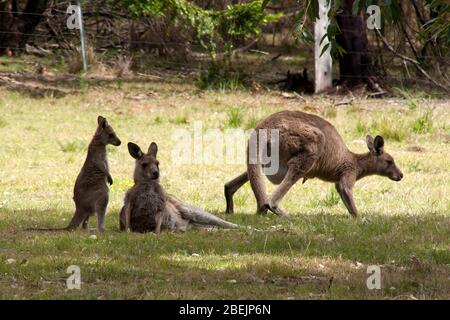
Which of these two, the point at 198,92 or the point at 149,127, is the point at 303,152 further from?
the point at 198,92

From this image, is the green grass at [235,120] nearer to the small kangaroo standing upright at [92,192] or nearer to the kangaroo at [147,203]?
the small kangaroo standing upright at [92,192]

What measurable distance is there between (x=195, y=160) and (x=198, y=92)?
6.03 metres

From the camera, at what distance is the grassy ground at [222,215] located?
6102 mm

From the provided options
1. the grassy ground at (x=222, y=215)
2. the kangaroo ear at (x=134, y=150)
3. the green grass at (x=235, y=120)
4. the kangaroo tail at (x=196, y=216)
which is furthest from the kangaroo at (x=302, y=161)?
the green grass at (x=235, y=120)

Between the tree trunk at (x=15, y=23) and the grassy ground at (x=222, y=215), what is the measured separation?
12.7 ft

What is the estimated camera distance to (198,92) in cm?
1856

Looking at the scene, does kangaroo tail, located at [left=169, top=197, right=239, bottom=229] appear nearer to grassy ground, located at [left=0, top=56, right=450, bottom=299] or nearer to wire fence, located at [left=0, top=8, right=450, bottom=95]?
grassy ground, located at [left=0, top=56, right=450, bottom=299]

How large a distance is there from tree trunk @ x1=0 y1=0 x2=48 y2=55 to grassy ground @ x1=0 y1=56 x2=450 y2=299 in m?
3.86

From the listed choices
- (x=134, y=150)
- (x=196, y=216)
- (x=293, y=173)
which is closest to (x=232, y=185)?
(x=293, y=173)

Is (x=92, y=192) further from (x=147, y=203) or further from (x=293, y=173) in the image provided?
(x=293, y=173)

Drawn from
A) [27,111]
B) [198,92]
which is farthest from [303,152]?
[198,92]

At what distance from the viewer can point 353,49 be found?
18766mm

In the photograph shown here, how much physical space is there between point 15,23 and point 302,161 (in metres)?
13.2

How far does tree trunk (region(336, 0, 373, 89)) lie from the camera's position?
60.8ft
